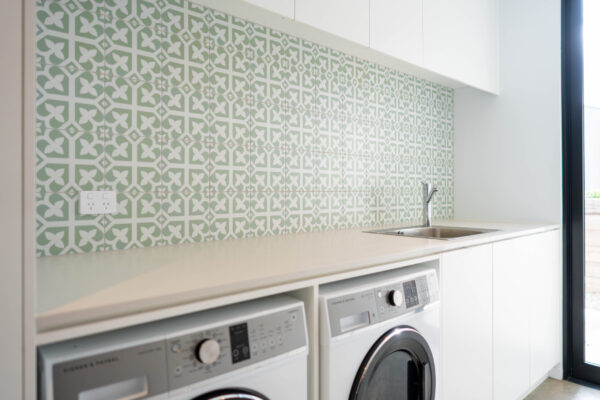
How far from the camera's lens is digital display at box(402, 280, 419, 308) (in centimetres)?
132

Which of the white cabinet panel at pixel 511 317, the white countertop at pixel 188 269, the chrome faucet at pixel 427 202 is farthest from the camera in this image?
the chrome faucet at pixel 427 202

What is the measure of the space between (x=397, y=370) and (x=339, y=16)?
1.40 metres

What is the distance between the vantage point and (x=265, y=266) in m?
1.07

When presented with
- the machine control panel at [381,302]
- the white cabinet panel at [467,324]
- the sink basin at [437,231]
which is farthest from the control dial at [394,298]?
the sink basin at [437,231]

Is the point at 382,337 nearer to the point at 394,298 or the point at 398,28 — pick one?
the point at 394,298

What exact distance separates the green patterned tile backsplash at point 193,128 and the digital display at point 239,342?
0.68 metres

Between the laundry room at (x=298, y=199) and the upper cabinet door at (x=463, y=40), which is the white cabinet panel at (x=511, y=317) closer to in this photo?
the laundry room at (x=298, y=199)

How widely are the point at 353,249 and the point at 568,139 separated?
1892 millimetres

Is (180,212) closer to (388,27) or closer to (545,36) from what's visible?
(388,27)

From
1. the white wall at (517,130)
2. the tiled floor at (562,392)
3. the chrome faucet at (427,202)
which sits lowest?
the tiled floor at (562,392)

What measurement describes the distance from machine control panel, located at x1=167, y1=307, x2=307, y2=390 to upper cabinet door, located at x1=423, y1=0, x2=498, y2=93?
1.61m

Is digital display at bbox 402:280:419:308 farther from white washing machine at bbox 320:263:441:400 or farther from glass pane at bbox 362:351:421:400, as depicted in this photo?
glass pane at bbox 362:351:421:400

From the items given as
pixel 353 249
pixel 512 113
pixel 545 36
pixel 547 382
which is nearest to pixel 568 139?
pixel 512 113

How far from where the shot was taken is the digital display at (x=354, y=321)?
113 centimetres
